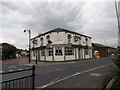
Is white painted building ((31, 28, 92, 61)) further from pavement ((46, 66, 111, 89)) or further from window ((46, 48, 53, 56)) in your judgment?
pavement ((46, 66, 111, 89))

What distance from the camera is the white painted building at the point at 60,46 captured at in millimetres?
30359

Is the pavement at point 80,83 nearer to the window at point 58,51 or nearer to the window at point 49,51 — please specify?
the window at point 58,51

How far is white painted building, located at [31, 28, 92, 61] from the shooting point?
30.4m

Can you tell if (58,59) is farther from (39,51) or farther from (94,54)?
(94,54)

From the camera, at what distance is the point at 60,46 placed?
3034cm

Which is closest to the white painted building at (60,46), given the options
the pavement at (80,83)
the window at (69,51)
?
the window at (69,51)

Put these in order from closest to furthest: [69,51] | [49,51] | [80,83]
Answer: [80,83] < [69,51] < [49,51]

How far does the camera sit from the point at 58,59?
3005cm

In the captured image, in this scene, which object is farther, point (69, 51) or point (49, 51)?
point (49, 51)

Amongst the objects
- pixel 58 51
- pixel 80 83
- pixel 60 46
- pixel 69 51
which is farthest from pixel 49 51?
pixel 80 83

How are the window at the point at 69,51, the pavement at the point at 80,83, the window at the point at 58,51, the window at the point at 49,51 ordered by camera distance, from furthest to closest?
1. the window at the point at 49,51
2. the window at the point at 69,51
3. the window at the point at 58,51
4. the pavement at the point at 80,83

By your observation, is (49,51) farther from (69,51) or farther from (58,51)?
(69,51)

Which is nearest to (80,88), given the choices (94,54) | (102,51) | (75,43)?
(75,43)

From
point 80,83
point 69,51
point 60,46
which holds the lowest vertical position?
point 80,83
